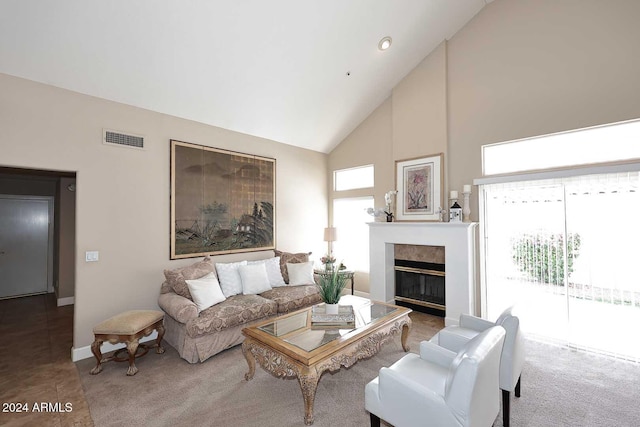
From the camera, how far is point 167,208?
402 centimetres

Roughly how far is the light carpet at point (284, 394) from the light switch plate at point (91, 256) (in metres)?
1.17

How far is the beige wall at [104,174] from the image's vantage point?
3.07 m

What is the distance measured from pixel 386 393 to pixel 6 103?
4.56 metres

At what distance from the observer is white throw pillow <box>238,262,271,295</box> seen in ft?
13.7

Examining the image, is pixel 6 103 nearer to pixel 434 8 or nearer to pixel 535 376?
pixel 434 8

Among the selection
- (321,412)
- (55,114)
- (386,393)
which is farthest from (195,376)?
(55,114)

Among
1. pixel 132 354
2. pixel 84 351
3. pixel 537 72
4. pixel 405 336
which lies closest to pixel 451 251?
pixel 405 336

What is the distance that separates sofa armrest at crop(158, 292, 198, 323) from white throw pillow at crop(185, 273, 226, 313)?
0.30ft

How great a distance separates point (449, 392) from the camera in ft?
5.12

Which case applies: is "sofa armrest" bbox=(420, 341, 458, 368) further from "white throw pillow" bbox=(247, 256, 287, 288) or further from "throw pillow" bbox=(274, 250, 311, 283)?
"throw pillow" bbox=(274, 250, 311, 283)

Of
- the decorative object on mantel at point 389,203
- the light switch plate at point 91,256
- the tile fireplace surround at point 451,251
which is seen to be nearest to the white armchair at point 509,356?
the tile fireplace surround at point 451,251

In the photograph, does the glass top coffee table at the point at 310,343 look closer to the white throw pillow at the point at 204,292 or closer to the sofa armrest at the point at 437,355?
the sofa armrest at the point at 437,355

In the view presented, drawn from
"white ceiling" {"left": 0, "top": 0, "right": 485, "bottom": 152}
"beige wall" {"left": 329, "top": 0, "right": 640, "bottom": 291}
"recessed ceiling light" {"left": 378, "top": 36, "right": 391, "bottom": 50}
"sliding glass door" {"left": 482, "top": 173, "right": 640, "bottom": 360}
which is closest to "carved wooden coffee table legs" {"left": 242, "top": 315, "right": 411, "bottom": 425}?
"sliding glass door" {"left": 482, "top": 173, "right": 640, "bottom": 360}

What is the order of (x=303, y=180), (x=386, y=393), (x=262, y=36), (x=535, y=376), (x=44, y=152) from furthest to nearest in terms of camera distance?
1. (x=303, y=180)
2. (x=262, y=36)
3. (x=44, y=152)
4. (x=535, y=376)
5. (x=386, y=393)
